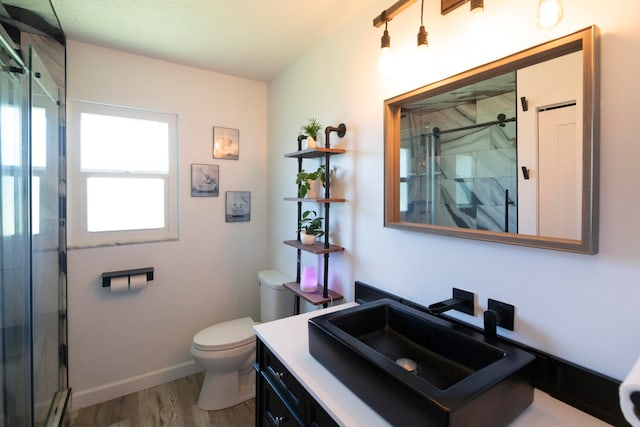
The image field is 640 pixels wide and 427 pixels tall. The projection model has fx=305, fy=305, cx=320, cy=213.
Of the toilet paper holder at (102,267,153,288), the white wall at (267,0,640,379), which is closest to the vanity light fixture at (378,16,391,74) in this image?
the white wall at (267,0,640,379)

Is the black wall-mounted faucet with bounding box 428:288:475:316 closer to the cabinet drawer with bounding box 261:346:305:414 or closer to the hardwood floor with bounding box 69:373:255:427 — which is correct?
the cabinet drawer with bounding box 261:346:305:414

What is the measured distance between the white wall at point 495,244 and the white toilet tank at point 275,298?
Result: 1.75 ft

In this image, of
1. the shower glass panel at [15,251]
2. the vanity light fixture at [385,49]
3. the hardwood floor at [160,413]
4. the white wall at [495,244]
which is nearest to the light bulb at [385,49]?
the vanity light fixture at [385,49]

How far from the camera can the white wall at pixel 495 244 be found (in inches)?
30.9

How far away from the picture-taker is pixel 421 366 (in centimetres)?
109

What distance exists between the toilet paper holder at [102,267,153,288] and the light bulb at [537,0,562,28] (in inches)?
96.6

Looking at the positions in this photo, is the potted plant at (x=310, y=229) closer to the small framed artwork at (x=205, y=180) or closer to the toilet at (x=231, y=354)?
the toilet at (x=231, y=354)

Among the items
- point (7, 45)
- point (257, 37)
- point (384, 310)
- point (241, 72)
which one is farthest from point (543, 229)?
point (241, 72)

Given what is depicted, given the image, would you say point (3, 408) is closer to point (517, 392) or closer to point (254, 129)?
point (517, 392)

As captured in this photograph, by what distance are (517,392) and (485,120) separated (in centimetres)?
86

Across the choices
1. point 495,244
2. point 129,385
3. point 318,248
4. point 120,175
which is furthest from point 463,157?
point 129,385

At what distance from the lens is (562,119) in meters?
0.90

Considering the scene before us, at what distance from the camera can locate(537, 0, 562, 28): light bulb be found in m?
0.83

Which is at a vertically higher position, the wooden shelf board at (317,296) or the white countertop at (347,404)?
the wooden shelf board at (317,296)
